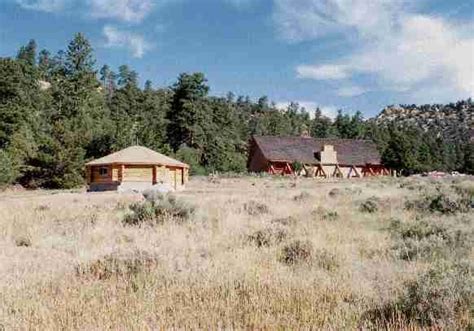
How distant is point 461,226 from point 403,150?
6080cm

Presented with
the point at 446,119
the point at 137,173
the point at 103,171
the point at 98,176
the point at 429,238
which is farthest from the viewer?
the point at 446,119

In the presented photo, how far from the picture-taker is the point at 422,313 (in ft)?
17.8

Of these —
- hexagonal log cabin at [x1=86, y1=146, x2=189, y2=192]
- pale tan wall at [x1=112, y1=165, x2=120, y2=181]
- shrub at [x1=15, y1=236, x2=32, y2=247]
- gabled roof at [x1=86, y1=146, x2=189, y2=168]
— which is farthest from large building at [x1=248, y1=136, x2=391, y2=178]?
shrub at [x1=15, y1=236, x2=32, y2=247]

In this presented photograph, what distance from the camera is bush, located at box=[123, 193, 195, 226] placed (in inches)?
551

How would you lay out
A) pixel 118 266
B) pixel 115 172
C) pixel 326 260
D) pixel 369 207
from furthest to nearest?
pixel 115 172, pixel 369 207, pixel 326 260, pixel 118 266

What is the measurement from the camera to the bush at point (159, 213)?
45.9ft

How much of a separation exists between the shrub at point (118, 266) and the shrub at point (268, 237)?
2843mm

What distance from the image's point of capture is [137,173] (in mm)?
42438

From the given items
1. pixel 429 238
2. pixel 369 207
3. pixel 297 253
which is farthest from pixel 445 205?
pixel 297 253

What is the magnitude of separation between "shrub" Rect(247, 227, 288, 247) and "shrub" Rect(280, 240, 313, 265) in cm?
102

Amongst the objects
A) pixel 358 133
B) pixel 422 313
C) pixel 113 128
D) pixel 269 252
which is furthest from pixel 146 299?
pixel 358 133

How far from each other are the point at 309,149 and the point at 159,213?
2448 inches

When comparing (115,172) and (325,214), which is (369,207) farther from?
(115,172)

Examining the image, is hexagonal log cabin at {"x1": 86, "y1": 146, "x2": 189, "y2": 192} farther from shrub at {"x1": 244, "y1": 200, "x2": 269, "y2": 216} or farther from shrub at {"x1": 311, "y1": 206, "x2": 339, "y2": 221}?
shrub at {"x1": 311, "y1": 206, "x2": 339, "y2": 221}
